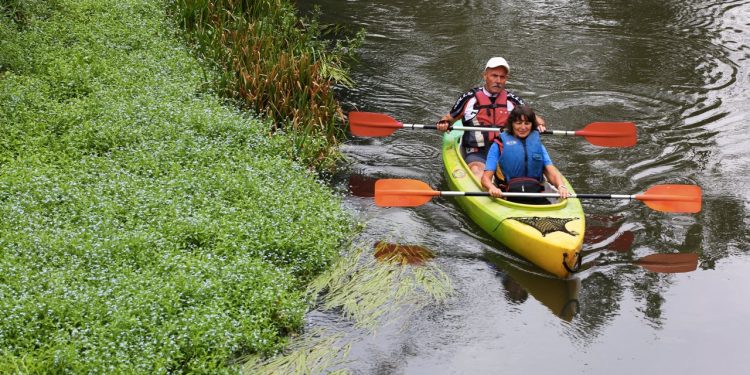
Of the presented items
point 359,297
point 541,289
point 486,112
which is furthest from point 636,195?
point 359,297

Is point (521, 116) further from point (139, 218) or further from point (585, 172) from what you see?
point (139, 218)

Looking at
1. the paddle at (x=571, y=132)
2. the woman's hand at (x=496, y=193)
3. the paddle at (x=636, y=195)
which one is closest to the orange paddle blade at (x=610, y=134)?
the paddle at (x=571, y=132)

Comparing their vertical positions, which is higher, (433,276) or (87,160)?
(87,160)

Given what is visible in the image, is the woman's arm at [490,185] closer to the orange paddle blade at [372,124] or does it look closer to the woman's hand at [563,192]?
the woman's hand at [563,192]

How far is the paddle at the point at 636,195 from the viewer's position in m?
7.43

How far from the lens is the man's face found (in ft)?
27.7

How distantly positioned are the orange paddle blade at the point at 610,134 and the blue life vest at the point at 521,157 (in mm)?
1177

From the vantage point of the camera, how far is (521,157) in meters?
7.49

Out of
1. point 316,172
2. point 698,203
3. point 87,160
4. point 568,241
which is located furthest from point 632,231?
point 87,160

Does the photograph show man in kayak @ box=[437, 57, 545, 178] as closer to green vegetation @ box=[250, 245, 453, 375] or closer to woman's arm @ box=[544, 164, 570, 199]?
woman's arm @ box=[544, 164, 570, 199]

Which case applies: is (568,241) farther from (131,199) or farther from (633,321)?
(131,199)

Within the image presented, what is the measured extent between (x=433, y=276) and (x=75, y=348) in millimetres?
2894

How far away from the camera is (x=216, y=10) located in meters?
11.2

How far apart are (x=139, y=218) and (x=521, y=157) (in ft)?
10.7
